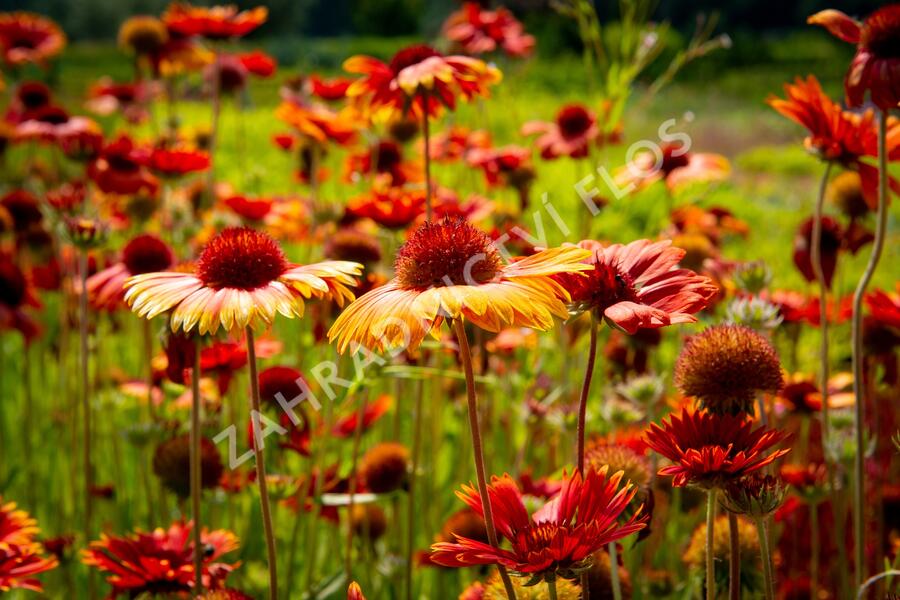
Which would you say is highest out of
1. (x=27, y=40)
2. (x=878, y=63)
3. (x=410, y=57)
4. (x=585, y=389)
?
(x=27, y=40)

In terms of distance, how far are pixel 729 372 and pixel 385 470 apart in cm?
80

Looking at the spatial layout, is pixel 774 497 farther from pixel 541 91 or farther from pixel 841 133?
pixel 541 91

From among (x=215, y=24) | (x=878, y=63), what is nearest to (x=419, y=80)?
(x=878, y=63)

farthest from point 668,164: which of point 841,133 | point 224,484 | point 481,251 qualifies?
point 481,251

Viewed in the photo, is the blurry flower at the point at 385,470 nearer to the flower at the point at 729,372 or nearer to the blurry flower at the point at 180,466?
the blurry flower at the point at 180,466

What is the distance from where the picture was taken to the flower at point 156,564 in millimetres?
1063

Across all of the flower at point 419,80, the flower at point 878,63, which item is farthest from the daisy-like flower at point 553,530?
the flower at point 419,80

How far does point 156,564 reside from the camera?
42.4 inches

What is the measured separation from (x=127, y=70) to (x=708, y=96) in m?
9.14

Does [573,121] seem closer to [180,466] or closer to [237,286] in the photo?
[180,466]

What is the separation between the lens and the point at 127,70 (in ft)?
49.3

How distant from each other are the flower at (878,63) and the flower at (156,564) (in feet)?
2.80

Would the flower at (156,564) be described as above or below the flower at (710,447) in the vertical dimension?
below

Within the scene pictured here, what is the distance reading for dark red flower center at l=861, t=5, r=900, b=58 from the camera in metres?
0.97
